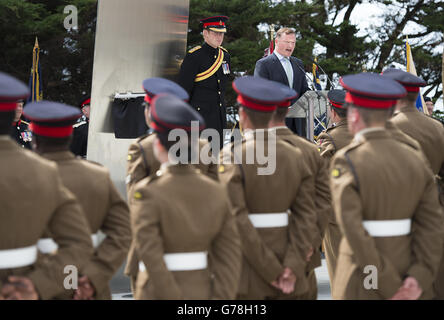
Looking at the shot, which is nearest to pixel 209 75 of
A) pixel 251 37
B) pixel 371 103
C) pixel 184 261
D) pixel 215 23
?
pixel 215 23

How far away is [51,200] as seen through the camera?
3.01 meters

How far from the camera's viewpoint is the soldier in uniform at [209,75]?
708cm

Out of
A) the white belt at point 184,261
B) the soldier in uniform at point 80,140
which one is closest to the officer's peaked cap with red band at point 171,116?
the white belt at point 184,261

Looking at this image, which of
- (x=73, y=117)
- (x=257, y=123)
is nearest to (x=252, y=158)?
(x=257, y=123)

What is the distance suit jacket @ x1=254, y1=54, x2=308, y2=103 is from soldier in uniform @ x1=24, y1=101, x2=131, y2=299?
421 cm

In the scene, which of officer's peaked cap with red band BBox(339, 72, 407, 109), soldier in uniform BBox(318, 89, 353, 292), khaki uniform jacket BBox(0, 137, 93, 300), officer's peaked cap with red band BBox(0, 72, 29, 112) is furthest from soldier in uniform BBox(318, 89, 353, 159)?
officer's peaked cap with red band BBox(0, 72, 29, 112)

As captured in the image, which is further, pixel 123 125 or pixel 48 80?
pixel 48 80

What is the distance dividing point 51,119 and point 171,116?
0.62 m

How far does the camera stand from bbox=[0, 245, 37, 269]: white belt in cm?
297

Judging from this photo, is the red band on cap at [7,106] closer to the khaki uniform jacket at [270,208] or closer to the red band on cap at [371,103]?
the khaki uniform jacket at [270,208]

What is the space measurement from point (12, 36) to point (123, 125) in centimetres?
968

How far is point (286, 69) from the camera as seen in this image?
7668 millimetres

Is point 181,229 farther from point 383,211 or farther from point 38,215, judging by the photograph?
point 383,211

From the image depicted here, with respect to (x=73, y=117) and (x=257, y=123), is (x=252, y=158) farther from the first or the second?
(x=73, y=117)
